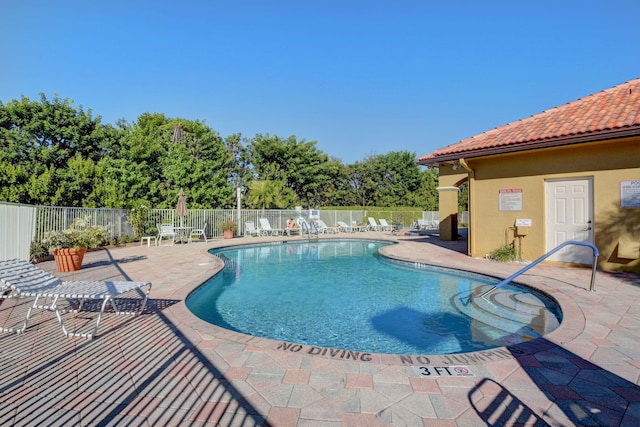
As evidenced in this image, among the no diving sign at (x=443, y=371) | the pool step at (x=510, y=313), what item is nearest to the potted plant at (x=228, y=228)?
the pool step at (x=510, y=313)

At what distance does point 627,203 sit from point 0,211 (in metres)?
13.1

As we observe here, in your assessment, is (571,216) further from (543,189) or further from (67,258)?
(67,258)

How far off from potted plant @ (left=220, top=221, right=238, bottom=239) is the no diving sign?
52.8ft

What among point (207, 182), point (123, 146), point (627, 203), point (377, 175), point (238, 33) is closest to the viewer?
point (627, 203)

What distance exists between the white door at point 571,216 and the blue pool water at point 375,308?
2.65 meters

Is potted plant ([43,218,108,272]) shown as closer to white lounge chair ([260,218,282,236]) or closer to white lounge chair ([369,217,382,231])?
white lounge chair ([260,218,282,236])

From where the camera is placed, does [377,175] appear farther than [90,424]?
Result: Yes

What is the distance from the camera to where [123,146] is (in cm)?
2134

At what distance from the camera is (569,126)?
8.30 metres

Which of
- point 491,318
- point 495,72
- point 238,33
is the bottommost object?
point 491,318

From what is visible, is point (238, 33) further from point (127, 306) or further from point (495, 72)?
point (127, 306)

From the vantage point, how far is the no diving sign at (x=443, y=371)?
9.30 ft

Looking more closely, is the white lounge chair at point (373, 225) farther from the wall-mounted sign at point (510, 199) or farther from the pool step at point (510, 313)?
the pool step at point (510, 313)

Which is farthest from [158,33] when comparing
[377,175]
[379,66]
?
[377,175]
